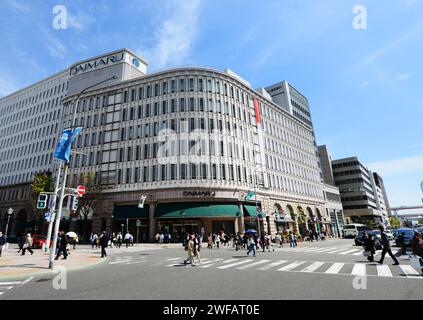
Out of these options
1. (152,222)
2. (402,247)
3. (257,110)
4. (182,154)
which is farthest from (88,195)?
(402,247)

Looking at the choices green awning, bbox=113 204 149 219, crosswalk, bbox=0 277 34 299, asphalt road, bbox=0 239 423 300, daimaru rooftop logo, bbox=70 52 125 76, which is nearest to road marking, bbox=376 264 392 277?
asphalt road, bbox=0 239 423 300

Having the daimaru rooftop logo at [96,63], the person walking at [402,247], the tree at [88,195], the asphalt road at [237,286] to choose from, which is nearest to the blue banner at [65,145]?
the asphalt road at [237,286]

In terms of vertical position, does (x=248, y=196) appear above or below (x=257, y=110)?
below

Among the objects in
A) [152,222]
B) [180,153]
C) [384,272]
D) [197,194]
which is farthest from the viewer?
[180,153]

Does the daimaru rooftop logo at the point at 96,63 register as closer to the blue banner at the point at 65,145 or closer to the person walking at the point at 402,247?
the blue banner at the point at 65,145

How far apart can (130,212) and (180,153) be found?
37.5 ft

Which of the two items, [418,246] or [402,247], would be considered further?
[402,247]

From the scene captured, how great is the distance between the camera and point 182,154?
37.6 meters

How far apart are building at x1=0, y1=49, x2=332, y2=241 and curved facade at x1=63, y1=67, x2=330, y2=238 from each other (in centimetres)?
16

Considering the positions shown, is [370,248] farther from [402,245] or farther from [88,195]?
[88,195]

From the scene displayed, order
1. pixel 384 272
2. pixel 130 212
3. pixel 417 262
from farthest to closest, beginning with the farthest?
pixel 130 212, pixel 384 272, pixel 417 262

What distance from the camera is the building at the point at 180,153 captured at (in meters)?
36.1
